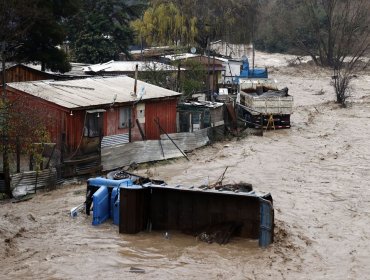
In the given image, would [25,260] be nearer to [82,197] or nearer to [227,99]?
[82,197]

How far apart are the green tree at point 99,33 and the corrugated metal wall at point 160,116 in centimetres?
1639

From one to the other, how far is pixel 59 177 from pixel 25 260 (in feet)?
20.8

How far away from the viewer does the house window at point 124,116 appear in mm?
22812

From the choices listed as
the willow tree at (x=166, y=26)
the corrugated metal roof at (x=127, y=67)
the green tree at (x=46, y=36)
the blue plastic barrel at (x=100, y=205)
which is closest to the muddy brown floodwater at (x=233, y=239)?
the blue plastic barrel at (x=100, y=205)

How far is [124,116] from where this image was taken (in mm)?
23016

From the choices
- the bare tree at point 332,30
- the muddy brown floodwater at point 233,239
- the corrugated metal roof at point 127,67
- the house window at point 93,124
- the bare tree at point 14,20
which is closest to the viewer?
the muddy brown floodwater at point 233,239

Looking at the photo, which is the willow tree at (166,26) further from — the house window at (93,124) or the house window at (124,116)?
the house window at (93,124)

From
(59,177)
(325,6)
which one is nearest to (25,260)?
(59,177)

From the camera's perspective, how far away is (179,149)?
23.6 meters

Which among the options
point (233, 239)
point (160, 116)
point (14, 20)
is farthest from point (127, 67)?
point (233, 239)

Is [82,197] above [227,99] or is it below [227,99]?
below

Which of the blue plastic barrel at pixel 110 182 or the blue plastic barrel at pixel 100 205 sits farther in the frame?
the blue plastic barrel at pixel 110 182

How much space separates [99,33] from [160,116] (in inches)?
675

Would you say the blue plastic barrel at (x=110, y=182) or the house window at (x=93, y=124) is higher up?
the house window at (x=93, y=124)
